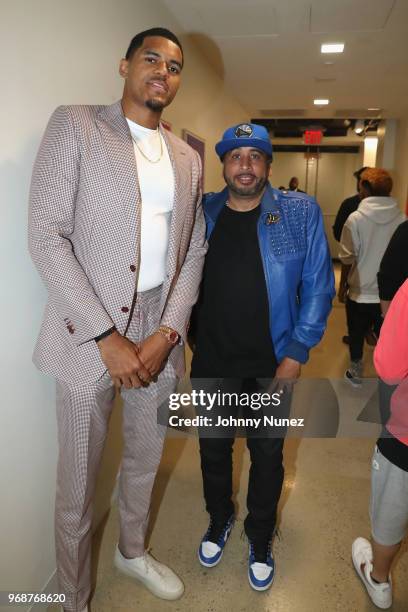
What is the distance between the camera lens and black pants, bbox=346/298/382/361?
3682mm

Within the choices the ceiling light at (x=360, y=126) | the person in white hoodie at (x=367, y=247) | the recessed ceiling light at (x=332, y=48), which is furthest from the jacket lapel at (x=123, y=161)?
the ceiling light at (x=360, y=126)

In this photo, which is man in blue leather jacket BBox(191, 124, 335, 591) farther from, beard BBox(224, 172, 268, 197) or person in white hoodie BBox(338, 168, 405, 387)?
person in white hoodie BBox(338, 168, 405, 387)

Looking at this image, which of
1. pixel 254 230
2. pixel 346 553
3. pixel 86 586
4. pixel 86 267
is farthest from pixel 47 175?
pixel 346 553

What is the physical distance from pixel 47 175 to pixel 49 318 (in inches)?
17.4

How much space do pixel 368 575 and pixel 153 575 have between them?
33.4 inches

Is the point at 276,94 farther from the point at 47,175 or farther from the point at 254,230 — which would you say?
the point at 47,175

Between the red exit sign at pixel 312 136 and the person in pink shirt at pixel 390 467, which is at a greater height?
the red exit sign at pixel 312 136

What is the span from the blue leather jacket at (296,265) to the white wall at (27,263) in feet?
2.78

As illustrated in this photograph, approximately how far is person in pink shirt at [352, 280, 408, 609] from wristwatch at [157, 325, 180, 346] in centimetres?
64

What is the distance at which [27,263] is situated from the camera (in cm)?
149

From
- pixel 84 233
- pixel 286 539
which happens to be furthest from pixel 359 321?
pixel 84 233

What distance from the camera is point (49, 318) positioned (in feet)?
4.63

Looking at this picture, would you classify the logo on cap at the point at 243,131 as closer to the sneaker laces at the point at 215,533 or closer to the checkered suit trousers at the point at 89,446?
the checkered suit trousers at the point at 89,446

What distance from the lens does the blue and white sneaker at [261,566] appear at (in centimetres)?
178
